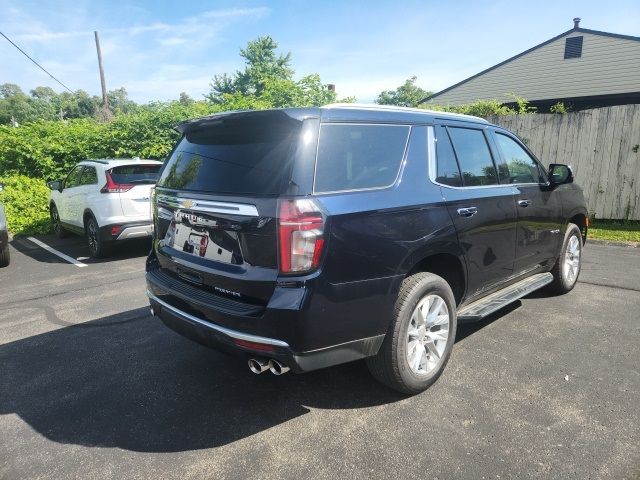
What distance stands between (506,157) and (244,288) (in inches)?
112

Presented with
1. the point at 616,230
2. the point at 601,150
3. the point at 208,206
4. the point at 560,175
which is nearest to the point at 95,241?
the point at 208,206

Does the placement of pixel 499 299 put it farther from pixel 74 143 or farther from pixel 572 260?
pixel 74 143

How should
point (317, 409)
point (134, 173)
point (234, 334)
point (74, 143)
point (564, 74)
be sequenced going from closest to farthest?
1. point (234, 334)
2. point (317, 409)
3. point (134, 173)
4. point (74, 143)
5. point (564, 74)

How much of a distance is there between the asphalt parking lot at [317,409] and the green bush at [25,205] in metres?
6.37

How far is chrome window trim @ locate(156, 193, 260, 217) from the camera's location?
7.93 feet

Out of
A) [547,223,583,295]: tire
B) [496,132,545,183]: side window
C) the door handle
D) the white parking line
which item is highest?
[496,132,545,183]: side window

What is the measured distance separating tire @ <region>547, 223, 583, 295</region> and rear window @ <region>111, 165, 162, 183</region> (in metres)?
5.76

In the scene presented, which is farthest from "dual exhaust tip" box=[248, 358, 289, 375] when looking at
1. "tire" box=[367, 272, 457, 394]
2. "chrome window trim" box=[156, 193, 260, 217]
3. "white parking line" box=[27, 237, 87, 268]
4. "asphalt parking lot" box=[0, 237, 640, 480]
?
"white parking line" box=[27, 237, 87, 268]

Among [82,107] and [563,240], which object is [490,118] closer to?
[563,240]

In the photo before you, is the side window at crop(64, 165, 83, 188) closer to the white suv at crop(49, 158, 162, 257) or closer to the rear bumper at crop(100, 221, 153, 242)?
the white suv at crop(49, 158, 162, 257)

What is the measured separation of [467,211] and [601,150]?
755 cm

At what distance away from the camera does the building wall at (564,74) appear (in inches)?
720

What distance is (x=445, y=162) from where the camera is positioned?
3225 millimetres

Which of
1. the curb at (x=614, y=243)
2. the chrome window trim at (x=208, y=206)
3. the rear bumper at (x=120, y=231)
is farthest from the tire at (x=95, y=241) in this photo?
the curb at (x=614, y=243)
